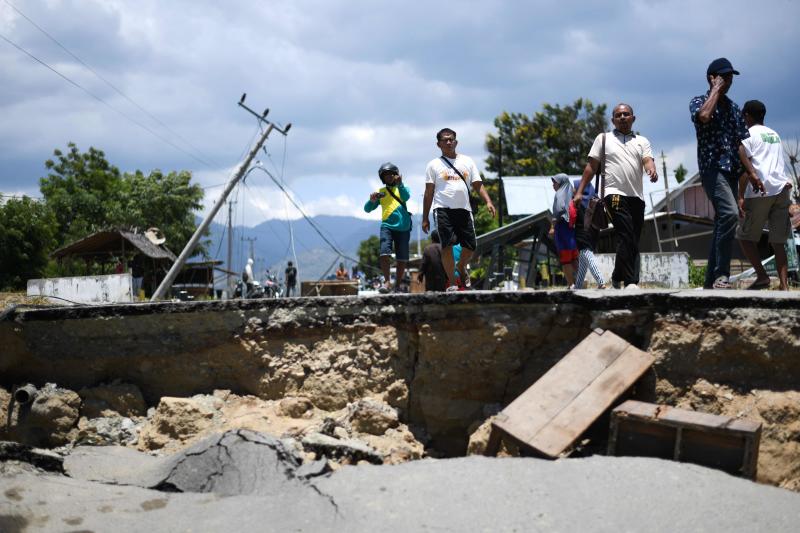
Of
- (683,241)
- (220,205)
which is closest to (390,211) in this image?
(220,205)

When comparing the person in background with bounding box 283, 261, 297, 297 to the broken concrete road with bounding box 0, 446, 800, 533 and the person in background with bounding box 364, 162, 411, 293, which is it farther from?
the broken concrete road with bounding box 0, 446, 800, 533

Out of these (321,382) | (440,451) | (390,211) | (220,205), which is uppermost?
(220,205)

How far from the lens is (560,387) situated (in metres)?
4.25

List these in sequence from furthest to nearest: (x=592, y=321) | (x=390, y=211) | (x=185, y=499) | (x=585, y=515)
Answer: (x=390, y=211) < (x=592, y=321) < (x=185, y=499) < (x=585, y=515)

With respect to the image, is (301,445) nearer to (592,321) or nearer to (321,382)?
(321,382)

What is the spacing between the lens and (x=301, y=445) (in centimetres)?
460

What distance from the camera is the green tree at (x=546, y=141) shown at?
42.2 m

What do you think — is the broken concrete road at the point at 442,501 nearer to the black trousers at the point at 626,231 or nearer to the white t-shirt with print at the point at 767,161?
the black trousers at the point at 626,231

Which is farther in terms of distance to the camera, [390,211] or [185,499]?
[390,211]

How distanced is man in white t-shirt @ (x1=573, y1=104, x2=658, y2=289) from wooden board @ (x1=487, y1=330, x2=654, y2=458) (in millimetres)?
1721

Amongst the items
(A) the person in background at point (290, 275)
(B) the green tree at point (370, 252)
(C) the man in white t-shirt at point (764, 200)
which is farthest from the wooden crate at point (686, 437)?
(B) the green tree at point (370, 252)

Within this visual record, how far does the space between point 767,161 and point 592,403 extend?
317 cm

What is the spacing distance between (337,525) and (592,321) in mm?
2322

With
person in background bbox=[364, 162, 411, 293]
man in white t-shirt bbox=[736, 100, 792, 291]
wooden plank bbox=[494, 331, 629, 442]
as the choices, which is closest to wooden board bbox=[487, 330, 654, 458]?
wooden plank bbox=[494, 331, 629, 442]
